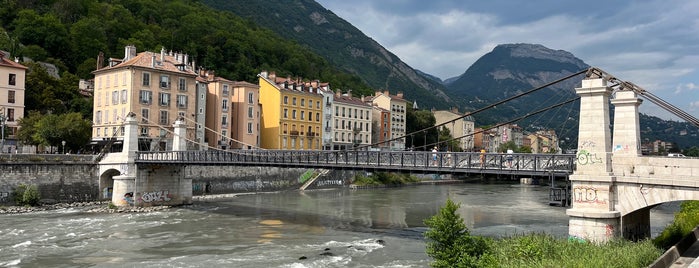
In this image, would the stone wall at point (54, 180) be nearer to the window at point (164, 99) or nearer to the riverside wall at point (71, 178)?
the riverside wall at point (71, 178)

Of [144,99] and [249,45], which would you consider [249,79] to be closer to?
[249,45]

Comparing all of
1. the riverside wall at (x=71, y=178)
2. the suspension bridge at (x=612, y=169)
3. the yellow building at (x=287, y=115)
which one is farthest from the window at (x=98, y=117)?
the suspension bridge at (x=612, y=169)

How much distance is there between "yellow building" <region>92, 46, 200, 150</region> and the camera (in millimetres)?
A: 44875

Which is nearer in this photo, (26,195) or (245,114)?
(26,195)

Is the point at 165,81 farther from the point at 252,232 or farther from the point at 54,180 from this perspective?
the point at 252,232

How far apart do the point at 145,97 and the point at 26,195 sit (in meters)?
14.9

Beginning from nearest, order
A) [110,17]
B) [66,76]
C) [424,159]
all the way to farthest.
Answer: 1. [424,159]
2. [66,76]
3. [110,17]

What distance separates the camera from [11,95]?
44.8 m

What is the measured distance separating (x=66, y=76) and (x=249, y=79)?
3129 cm

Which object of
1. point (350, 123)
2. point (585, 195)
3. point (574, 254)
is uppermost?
point (350, 123)

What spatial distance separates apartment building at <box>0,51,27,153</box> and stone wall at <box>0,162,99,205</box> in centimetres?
1136

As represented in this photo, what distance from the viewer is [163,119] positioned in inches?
1853

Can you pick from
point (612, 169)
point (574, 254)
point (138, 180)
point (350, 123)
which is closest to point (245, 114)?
point (350, 123)

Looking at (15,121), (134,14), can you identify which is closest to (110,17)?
(134,14)
